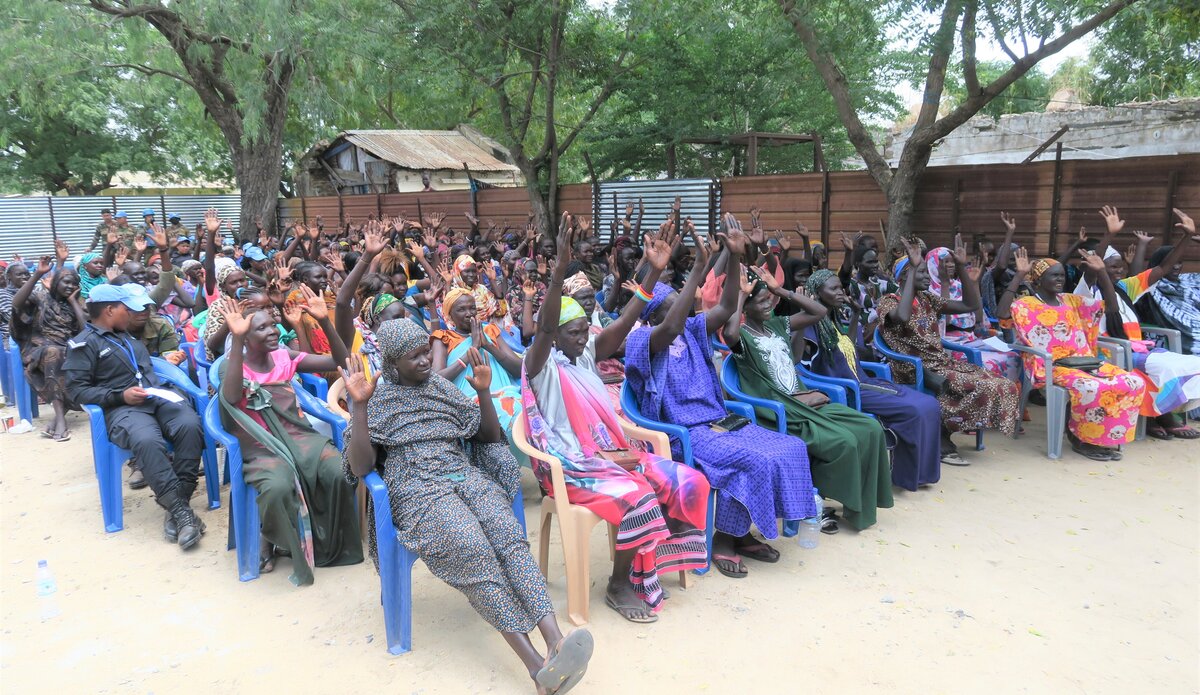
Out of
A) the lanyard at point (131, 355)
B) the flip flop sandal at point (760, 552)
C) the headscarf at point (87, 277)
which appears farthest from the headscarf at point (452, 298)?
the headscarf at point (87, 277)

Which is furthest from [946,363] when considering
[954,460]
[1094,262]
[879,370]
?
[1094,262]

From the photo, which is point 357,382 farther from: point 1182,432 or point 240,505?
point 1182,432

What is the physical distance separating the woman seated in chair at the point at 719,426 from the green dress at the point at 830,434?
214 mm

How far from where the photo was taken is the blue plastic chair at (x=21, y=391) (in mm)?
6441

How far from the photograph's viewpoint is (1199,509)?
4.33 metres

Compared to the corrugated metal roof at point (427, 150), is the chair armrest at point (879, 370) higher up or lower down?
lower down

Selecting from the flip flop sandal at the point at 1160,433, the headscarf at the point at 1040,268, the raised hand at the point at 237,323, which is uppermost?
the headscarf at the point at 1040,268

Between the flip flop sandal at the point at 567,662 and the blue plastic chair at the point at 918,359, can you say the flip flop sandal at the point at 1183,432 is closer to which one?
the blue plastic chair at the point at 918,359

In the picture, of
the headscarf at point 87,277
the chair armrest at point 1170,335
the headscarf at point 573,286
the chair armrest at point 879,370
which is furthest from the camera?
the headscarf at point 87,277

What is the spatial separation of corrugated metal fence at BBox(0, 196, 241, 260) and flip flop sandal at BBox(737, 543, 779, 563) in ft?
58.5

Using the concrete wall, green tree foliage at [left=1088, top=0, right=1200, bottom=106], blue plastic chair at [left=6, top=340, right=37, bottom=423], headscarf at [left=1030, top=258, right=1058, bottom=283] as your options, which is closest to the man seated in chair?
blue plastic chair at [left=6, top=340, right=37, bottom=423]

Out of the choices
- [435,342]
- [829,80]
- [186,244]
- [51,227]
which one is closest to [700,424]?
[435,342]

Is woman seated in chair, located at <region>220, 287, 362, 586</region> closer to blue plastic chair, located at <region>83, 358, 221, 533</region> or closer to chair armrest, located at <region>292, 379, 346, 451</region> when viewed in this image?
chair armrest, located at <region>292, 379, 346, 451</region>

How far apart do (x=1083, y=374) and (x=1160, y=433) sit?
0.94 m
